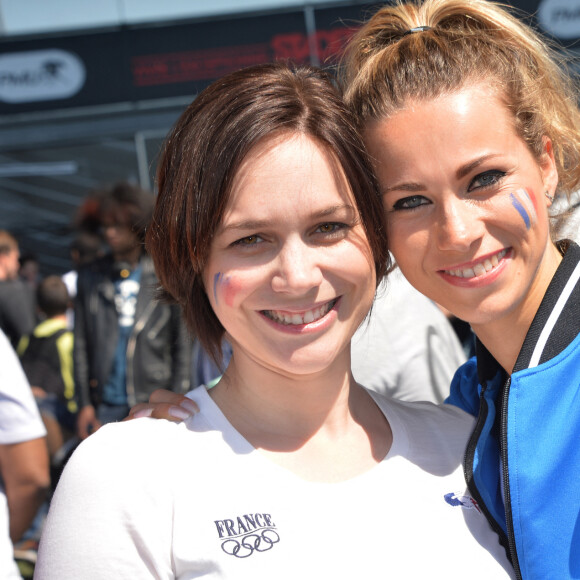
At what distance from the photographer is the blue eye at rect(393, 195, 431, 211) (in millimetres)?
1762

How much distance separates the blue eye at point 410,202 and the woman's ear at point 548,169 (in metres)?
0.31

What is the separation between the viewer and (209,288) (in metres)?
1.70

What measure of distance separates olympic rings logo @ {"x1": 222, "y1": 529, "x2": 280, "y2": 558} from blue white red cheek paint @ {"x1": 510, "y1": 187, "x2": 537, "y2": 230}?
0.90 metres

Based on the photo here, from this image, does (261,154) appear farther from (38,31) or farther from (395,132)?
(38,31)

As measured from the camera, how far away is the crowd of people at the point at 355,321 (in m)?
1.47

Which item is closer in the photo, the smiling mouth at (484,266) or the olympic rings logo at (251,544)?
the olympic rings logo at (251,544)

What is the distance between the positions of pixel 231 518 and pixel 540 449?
650 millimetres

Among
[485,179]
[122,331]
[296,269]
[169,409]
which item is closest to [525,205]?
[485,179]

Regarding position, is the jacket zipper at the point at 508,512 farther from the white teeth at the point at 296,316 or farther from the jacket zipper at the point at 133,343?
the jacket zipper at the point at 133,343

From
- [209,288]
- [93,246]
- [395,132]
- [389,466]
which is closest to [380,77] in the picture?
[395,132]

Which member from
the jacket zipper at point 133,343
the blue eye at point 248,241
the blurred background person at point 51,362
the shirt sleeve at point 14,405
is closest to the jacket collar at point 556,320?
the blue eye at point 248,241

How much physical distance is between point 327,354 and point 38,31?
7.92m

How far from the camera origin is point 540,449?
1.56m

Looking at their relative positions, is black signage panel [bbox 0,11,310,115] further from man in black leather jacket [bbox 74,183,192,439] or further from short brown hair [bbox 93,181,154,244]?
man in black leather jacket [bbox 74,183,192,439]
